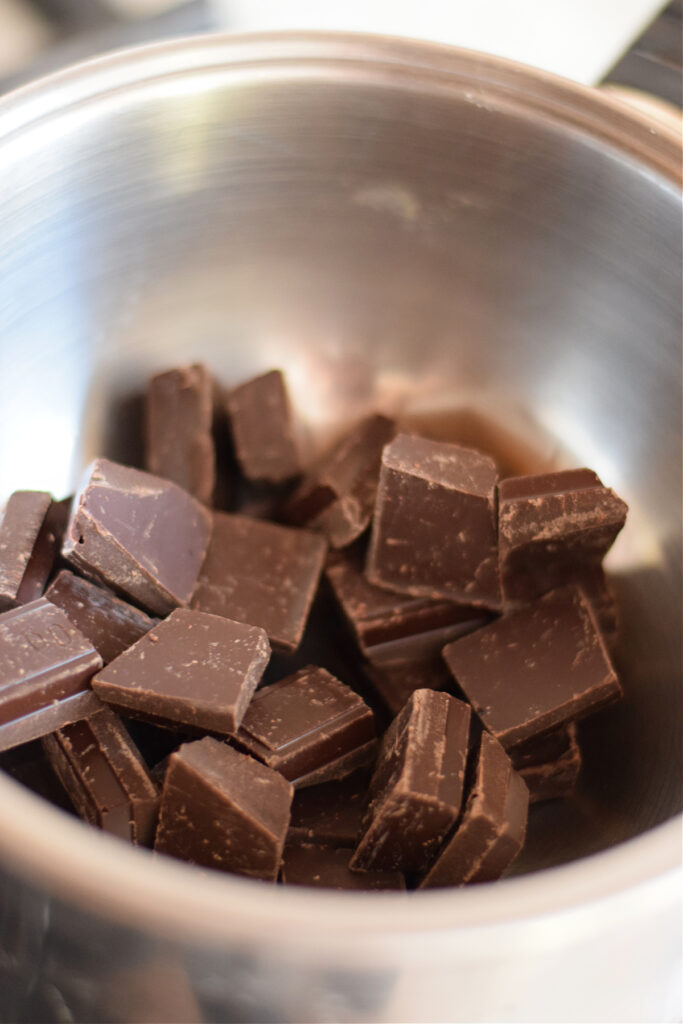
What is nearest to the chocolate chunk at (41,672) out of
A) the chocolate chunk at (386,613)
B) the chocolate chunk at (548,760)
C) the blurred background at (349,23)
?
the chocolate chunk at (386,613)

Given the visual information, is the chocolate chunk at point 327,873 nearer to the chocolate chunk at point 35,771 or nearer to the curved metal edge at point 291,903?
the chocolate chunk at point 35,771

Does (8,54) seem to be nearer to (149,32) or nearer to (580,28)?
(149,32)

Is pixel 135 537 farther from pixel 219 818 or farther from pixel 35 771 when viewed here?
pixel 219 818

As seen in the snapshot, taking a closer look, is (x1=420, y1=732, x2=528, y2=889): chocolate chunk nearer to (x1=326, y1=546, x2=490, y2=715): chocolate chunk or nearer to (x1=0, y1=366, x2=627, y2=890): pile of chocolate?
(x1=0, y1=366, x2=627, y2=890): pile of chocolate

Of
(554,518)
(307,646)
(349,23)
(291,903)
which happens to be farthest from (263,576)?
(349,23)

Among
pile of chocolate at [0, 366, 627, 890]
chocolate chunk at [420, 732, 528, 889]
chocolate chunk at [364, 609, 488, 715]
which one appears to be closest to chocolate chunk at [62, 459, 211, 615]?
pile of chocolate at [0, 366, 627, 890]
